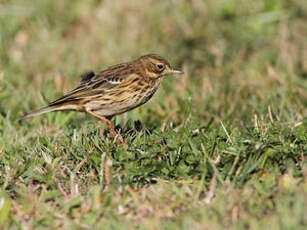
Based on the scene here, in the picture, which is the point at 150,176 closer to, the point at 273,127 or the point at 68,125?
the point at 273,127

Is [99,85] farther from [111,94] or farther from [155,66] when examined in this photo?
[155,66]

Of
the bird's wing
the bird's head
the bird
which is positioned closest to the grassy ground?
the bird

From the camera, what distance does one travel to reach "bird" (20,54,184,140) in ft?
19.7

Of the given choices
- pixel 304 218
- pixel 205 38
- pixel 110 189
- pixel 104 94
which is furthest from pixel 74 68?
pixel 304 218

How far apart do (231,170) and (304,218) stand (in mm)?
988

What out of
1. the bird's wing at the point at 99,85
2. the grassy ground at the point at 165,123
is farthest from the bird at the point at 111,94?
the grassy ground at the point at 165,123

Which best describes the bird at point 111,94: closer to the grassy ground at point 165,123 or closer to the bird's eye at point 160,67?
the bird's eye at point 160,67

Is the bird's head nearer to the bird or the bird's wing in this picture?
the bird

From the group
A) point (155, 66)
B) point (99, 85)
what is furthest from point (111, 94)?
point (155, 66)

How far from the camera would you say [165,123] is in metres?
6.37

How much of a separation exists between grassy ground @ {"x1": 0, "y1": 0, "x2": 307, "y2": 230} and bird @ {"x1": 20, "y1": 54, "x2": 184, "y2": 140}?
0.27 metres

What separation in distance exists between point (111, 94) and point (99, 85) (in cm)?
20

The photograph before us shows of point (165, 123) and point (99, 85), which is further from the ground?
point (99, 85)

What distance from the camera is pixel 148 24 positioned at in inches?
386
